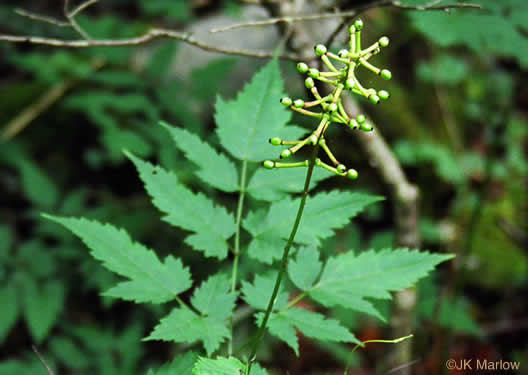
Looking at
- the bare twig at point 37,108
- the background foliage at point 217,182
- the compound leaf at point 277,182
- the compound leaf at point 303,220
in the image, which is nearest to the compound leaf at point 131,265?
the background foliage at point 217,182

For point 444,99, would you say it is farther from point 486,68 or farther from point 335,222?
point 335,222

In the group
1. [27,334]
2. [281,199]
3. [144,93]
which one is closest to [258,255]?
[281,199]

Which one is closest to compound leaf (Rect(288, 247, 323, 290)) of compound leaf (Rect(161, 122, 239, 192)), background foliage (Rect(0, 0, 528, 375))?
background foliage (Rect(0, 0, 528, 375))

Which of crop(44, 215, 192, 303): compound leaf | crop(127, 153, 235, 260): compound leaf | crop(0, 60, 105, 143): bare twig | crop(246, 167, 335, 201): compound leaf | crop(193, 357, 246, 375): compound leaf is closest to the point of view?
crop(193, 357, 246, 375): compound leaf

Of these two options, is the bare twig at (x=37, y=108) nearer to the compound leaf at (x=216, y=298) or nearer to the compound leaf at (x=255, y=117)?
the compound leaf at (x=255, y=117)

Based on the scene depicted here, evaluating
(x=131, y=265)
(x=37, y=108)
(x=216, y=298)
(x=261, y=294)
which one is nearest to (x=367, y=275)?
(x=261, y=294)

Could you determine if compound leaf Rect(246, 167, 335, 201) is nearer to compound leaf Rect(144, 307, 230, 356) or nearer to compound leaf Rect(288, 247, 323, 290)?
compound leaf Rect(288, 247, 323, 290)
